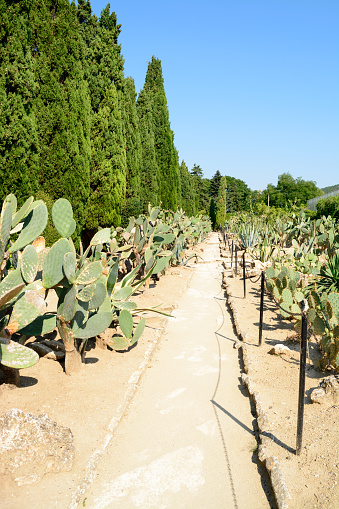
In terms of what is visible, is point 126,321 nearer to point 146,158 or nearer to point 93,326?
point 93,326

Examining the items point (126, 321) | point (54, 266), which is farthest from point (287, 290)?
point (54, 266)

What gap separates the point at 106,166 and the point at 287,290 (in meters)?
8.19

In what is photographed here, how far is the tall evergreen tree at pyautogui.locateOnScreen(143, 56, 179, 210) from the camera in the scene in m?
20.5

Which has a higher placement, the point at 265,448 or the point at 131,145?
the point at 131,145

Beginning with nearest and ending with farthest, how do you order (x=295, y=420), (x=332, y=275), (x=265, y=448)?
(x=265, y=448)
(x=295, y=420)
(x=332, y=275)

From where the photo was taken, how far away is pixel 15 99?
7.07m

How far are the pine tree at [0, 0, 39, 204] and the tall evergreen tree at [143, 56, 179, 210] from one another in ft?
43.7

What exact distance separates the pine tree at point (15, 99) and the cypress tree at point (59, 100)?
1768mm

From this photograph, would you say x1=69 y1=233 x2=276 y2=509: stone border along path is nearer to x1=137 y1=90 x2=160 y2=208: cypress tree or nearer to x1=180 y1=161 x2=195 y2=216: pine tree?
x1=137 y1=90 x2=160 y2=208: cypress tree

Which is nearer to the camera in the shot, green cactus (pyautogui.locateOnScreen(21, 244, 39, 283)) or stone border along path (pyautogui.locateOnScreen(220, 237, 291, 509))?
stone border along path (pyautogui.locateOnScreen(220, 237, 291, 509))

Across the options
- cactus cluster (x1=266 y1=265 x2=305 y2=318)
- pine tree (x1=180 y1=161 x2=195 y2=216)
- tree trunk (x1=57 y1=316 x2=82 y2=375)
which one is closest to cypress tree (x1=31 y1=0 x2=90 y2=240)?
cactus cluster (x1=266 y1=265 x2=305 y2=318)

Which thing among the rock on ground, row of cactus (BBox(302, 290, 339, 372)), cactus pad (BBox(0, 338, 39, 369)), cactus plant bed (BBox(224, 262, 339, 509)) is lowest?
cactus plant bed (BBox(224, 262, 339, 509))

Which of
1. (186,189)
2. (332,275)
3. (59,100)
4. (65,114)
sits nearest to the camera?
(332,275)

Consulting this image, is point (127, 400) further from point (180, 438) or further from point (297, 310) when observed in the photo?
point (297, 310)
